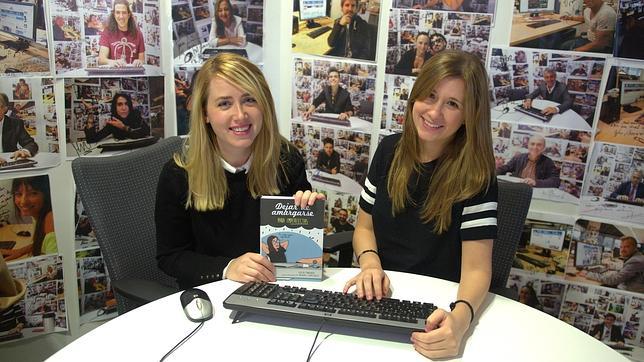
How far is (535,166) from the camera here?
205cm

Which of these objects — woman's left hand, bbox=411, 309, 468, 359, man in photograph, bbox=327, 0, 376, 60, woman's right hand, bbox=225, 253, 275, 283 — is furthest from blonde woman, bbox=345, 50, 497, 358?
man in photograph, bbox=327, 0, 376, 60

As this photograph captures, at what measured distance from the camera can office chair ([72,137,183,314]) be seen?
153cm

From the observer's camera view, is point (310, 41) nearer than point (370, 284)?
No

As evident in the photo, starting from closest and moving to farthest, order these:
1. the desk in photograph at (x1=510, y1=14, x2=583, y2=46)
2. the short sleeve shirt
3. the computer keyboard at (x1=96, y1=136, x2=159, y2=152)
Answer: the desk in photograph at (x1=510, y1=14, x2=583, y2=46) < the short sleeve shirt < the computer keyboard at (x1=96, y1=136, x2=159, y2=152)

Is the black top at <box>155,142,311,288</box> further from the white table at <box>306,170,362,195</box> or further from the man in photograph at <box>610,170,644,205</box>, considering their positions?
the man in photograph at <box>610,170,644,205</box>

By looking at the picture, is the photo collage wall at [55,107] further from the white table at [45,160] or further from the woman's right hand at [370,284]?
the woman's right hand at [370,284]

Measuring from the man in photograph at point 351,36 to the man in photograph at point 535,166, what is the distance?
752 millimetres

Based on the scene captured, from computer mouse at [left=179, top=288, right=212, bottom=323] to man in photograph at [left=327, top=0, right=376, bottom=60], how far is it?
4.48 feet

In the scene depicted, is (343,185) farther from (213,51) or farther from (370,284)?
(370,284)

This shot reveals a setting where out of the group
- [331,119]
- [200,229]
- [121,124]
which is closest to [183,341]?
[200,229]

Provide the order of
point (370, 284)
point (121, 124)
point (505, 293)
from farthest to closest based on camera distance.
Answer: point (121, 124) < point (505, 293) < point (370, 284)

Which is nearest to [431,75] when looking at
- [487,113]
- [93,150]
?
[487,113]

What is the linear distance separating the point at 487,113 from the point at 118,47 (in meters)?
1.44

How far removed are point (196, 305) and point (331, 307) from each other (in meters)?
0.34
